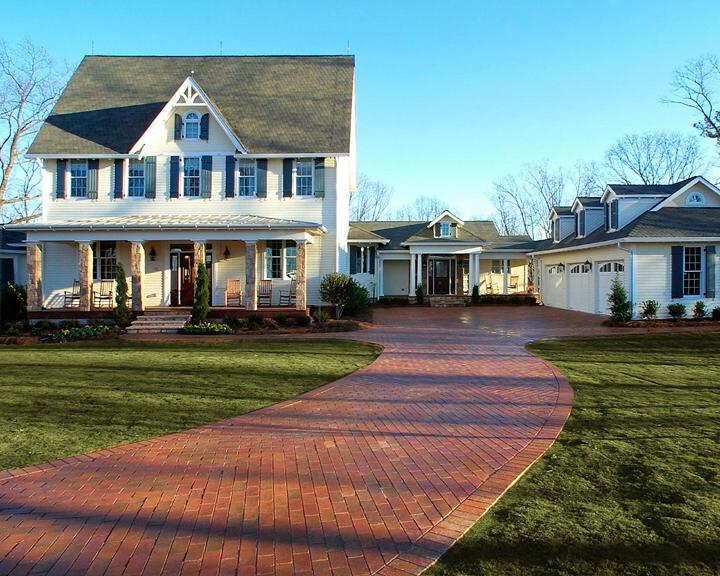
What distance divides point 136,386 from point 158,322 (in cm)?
1020

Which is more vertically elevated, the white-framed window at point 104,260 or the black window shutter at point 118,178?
the black window shutter at point 118,178

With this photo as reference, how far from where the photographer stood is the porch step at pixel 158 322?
18641 mm

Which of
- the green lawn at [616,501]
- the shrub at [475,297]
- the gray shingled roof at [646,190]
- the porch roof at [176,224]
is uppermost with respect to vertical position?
the gray shingled roof at [646,190]

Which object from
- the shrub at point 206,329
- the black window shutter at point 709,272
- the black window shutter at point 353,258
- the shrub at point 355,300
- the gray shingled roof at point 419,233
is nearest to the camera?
the shrub at point 206,329

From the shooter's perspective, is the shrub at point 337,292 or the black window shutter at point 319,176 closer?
the shrub at point 337,292

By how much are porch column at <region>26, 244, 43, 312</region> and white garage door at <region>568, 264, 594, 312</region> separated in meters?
22.2

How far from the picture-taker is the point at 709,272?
20.7 meters

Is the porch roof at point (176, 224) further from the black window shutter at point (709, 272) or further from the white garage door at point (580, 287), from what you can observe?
the black window shutter at point (709, 272)

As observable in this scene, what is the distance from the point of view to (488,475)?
5121mm

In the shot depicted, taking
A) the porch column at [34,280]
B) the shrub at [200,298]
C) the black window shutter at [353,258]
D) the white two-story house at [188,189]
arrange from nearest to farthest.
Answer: the shrub at [200,298] → the porch column at [34,280] → the white two-story house at [188,189] → the black window shutter at [353,258]

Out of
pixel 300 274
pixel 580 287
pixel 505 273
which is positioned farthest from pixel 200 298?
pixel 505 273

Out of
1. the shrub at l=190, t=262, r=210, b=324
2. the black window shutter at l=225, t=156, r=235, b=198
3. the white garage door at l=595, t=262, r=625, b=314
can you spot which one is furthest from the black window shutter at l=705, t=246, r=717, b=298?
the shrub at l=190, t=262, r=210, b=324

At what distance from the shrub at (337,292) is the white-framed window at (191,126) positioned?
7881 millimetres

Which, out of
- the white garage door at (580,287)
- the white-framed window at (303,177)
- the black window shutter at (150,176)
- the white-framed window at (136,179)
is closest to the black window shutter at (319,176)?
the white-framed window at (303,177)
